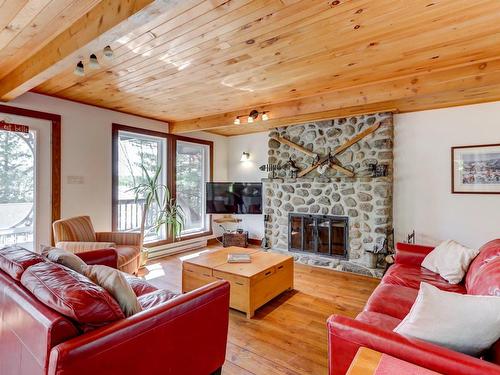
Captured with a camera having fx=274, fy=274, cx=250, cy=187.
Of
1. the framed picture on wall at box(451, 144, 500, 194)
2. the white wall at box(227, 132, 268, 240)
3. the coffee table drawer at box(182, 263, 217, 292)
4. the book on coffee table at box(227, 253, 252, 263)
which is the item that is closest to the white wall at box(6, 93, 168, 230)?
the coffee table drawer at box(182, 263, 217, 292)

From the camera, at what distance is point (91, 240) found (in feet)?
11.4

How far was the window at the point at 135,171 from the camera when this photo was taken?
173 inches

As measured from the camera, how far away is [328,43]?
2.20 metres

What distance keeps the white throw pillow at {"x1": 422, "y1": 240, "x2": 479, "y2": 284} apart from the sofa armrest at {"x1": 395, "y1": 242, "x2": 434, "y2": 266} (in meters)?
0.11

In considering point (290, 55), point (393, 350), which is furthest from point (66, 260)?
point (290, 55)

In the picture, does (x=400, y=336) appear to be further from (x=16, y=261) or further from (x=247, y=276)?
(x=16, y=261)

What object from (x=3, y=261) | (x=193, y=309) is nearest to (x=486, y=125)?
(x=193, y=309)

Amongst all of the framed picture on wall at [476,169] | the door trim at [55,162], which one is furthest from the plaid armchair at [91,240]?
the framed picture on wall at [476,169]

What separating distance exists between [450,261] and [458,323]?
1.49 meters

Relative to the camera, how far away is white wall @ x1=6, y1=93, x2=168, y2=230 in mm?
3633

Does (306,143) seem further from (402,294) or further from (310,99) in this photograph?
(402,294)

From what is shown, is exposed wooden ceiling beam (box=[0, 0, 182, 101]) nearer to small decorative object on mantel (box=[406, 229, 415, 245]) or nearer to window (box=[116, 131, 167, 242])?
window (box=[116, 131, 167, 242])

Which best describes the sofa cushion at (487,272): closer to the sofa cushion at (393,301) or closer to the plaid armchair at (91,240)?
the sofa cushion at (393,301)

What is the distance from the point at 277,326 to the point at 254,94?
2657mm
